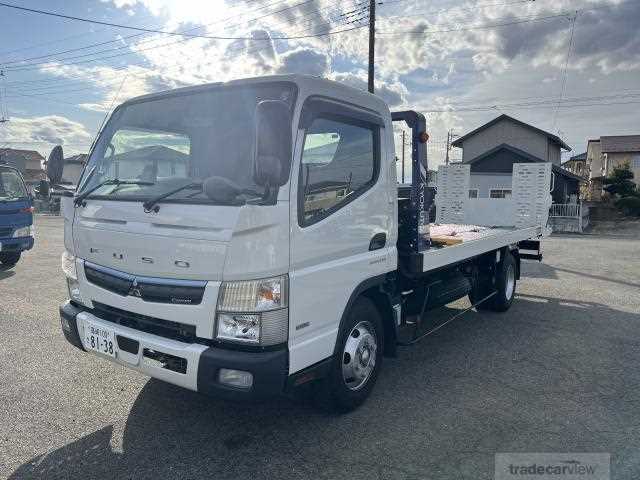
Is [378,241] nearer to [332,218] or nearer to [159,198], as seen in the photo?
[332,218]

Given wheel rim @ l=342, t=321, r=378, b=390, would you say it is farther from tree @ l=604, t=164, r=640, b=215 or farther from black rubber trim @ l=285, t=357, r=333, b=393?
tree @ l=604, t=164, r=640, b=215

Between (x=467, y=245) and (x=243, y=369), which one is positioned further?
(x=467, y=245)

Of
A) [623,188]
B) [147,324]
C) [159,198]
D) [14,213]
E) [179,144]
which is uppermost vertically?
[623,188]

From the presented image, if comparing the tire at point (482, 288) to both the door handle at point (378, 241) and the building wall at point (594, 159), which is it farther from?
the building wall at point (594, 159)

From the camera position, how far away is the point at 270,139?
2.40 metres

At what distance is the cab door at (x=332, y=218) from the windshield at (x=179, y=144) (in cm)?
34

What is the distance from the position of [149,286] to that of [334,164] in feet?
4.71

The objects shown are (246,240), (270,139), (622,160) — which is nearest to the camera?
(270,139)

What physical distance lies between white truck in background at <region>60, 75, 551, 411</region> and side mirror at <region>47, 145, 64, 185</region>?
0.41 meters

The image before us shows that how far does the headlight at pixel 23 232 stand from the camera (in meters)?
8.49

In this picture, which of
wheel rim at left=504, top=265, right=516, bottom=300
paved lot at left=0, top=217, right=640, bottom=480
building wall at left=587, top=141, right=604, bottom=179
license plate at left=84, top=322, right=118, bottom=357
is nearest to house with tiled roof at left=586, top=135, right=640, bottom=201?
building wall at left=587, top=141, right=604, bottom=179

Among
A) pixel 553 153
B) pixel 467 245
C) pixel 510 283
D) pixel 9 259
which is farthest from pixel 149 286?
pixel 553 153

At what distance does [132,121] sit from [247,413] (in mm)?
2383

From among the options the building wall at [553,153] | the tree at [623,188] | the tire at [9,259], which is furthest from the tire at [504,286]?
the tree at [623,188]
